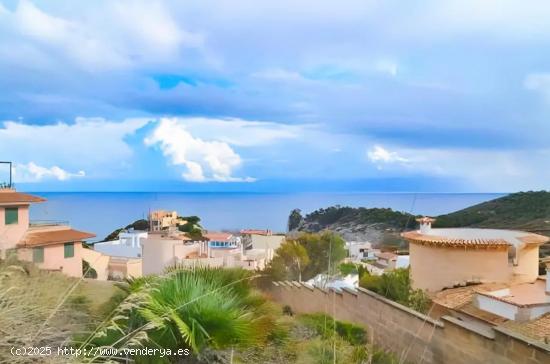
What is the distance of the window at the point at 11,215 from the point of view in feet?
69.8

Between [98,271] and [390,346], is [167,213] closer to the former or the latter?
[98,271]

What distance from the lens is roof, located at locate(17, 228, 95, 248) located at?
70.4 feet

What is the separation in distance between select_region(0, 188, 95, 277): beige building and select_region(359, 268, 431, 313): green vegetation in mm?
12710

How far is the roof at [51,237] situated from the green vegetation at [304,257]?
916cm

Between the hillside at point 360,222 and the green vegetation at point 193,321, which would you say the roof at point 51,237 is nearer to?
the hillside at point 360,222

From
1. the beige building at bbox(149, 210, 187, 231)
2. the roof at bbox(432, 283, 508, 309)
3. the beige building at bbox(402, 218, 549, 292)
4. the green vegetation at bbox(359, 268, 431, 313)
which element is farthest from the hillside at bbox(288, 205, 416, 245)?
the beige building at bbox(149, 210, 187, 231)

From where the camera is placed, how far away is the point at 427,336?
23.1 feet

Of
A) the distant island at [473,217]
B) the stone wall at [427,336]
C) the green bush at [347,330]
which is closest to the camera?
the stone wall at [427,336]

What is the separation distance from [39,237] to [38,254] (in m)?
0.93

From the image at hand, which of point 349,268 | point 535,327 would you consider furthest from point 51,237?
point 535,327

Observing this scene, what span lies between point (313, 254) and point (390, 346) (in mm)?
16824

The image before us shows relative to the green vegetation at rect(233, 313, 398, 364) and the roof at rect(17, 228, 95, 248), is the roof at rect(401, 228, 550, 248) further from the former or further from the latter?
the roof at rect(17, 228, 95, 248)

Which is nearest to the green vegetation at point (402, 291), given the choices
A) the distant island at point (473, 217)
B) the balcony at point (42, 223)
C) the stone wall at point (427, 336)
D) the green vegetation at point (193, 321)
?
the distant island at point (473, 217)

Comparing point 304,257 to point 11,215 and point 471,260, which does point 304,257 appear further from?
point 11,215
